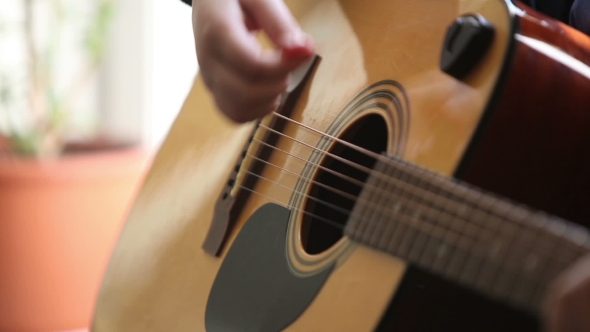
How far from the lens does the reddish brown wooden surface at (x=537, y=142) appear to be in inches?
16.8

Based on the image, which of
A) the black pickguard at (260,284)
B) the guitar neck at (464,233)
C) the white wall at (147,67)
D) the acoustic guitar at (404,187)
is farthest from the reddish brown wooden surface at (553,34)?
→ the white wall at (147,67)

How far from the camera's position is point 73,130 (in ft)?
5.59

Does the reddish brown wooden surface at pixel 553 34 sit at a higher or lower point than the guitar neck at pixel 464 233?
higher

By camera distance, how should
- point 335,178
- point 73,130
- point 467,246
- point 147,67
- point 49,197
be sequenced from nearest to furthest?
point 467,246 → point 335,178 → point 49,197 → point 73,130 → point 147,67

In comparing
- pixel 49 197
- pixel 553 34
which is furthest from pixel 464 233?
pixel 49 197

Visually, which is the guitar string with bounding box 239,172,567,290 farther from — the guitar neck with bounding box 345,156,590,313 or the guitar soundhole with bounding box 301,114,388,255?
the guitar soundhole with bounding box 301,114,388,255

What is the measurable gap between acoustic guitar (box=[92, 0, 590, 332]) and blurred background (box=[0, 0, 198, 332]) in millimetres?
689

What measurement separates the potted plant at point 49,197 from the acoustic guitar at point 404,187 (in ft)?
2.25

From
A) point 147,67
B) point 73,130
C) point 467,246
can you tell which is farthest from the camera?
point 147,67

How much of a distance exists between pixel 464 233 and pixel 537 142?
0.33 ft

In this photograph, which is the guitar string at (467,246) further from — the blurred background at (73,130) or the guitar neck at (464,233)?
the blurred background at (73,130)

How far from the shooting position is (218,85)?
0.59 m

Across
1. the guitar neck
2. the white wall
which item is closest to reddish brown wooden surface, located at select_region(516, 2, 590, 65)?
the guitar neck

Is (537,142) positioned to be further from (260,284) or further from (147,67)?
(147,67)
